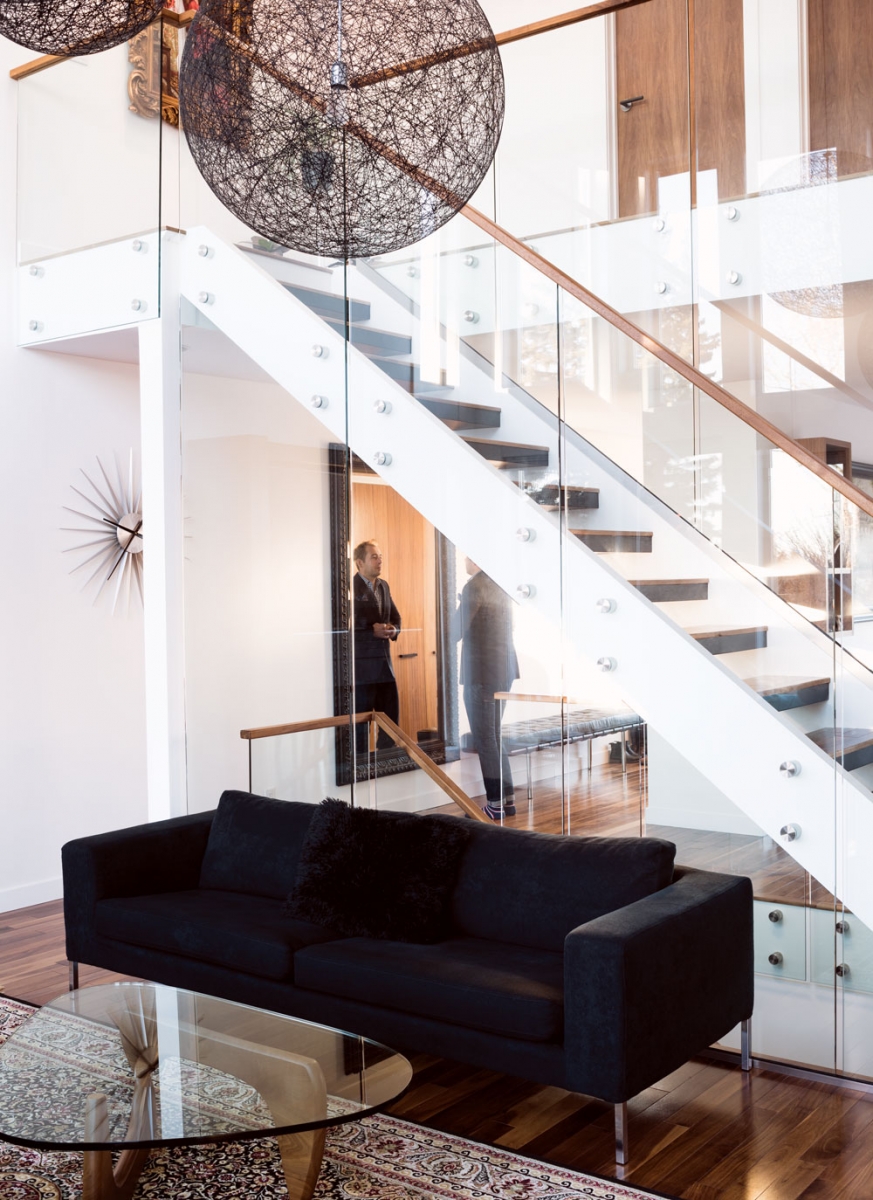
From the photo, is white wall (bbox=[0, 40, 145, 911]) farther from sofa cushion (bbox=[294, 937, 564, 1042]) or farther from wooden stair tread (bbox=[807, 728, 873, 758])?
wooden stair tread (bbox=[807, 728, 873, 758])

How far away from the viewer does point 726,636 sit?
3.81m

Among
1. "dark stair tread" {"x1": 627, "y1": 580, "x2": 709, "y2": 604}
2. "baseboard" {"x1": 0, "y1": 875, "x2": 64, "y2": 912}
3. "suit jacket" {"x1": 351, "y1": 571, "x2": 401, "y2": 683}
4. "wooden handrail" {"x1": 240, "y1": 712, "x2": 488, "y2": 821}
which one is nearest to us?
"dark stair tread" {"x1": 627, "y1": 580, "x2": 709, "y2": 604}

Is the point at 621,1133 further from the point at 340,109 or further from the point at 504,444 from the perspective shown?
the point at 340,109

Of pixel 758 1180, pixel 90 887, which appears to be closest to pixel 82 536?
pixel 90 887

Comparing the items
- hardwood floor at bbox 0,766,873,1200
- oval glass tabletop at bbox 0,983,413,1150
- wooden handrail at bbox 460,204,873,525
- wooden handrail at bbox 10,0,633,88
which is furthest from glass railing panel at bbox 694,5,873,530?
oval glass tabletop at bbox 0,983,413,1150

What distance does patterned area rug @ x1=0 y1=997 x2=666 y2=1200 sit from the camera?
288 cm

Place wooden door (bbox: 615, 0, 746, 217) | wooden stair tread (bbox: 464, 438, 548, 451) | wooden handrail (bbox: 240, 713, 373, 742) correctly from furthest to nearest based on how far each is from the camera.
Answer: wooden handrail (bbox: 240, 713, 373, 742), wooden door (bbox: 615, 0, 746, 217), wooden stair tread (bbox: 464, 438, 548, 451)

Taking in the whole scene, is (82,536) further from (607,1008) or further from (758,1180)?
(758,1180)

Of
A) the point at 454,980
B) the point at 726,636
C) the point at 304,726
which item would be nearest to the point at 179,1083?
the point at 454,980

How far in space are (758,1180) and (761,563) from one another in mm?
1794

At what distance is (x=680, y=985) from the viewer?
317 centimetres

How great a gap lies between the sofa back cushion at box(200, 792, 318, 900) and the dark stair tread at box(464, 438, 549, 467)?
1.46 m

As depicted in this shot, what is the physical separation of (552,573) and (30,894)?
3211mm

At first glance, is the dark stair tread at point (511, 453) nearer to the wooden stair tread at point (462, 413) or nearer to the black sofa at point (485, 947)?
the wooden stair tread at point (462, 413)
